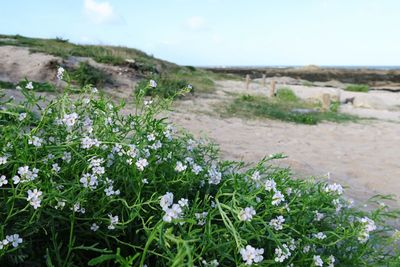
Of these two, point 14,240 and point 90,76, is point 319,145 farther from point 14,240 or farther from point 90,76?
point 14,240

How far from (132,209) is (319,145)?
5.42m

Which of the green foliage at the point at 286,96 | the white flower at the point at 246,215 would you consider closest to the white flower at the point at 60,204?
the white flower at the point at 246,215

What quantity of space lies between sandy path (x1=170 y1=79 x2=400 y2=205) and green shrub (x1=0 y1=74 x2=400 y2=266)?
1.64m

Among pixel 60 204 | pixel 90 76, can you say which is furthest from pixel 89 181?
pixel 90 76

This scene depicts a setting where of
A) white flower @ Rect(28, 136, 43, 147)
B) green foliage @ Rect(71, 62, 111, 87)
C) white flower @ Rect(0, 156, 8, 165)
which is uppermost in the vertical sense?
white flower @ Rect(28, 136, 43, 147)

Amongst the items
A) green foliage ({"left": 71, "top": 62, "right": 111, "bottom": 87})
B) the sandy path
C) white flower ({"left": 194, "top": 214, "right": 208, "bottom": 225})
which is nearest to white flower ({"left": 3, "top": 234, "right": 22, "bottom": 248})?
white flower ({"left": 194, "top": 214, "right": 208, "bottom": 225})

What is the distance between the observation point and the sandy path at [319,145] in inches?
179

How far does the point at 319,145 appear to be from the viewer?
6.45 m

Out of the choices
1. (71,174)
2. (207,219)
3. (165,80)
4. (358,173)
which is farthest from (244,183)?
(165,80)

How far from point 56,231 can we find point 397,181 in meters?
4.27

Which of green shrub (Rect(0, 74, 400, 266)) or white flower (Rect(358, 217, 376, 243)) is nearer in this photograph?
green shrub (Rect(0, 74, 400, 266))

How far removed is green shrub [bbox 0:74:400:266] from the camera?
1.28 m

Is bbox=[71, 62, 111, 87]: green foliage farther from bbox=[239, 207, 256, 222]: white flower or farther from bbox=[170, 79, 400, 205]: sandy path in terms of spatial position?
bbox=[239, 207, 256, 222]: white flower

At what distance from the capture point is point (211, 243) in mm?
1324
